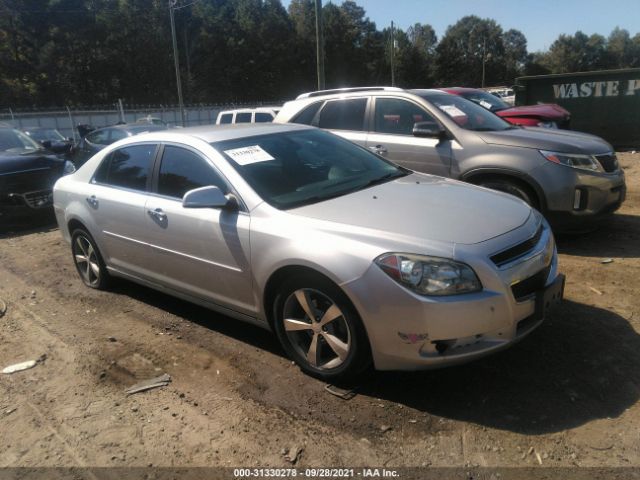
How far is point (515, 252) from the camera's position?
301 cm

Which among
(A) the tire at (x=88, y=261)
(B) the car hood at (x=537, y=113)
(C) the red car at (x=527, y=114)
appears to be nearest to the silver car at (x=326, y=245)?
(A) the tire at (x=88, y=261)

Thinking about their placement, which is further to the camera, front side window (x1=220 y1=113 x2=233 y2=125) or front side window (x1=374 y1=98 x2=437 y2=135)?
front side window (x1=220 y1=113 x2=233 y2=125)

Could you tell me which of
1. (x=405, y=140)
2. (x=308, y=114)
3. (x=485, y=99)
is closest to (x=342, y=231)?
(x=405, y=140)

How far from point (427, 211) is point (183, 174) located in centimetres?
189

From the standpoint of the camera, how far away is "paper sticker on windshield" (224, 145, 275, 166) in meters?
3.77

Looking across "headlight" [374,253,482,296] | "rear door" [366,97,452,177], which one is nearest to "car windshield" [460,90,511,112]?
"rear door" [366,97,452,177]

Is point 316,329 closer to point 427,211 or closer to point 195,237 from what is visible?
point 427,211

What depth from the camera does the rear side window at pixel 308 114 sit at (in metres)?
6.89

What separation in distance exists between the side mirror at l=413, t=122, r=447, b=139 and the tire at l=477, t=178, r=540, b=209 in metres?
0.69

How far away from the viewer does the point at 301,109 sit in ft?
22.9

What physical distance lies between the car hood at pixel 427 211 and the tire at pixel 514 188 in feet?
5.97

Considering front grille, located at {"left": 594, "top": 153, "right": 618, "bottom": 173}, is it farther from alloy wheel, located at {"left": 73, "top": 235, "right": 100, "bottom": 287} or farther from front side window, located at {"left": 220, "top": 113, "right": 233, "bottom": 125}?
front side window, located at {"left": 220, "top": 113, "right": 233, "bottom": 125}

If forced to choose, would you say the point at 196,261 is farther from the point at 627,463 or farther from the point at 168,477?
the point at 627,463

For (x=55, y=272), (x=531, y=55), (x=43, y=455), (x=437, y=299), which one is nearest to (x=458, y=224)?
(x=437, y=299)
